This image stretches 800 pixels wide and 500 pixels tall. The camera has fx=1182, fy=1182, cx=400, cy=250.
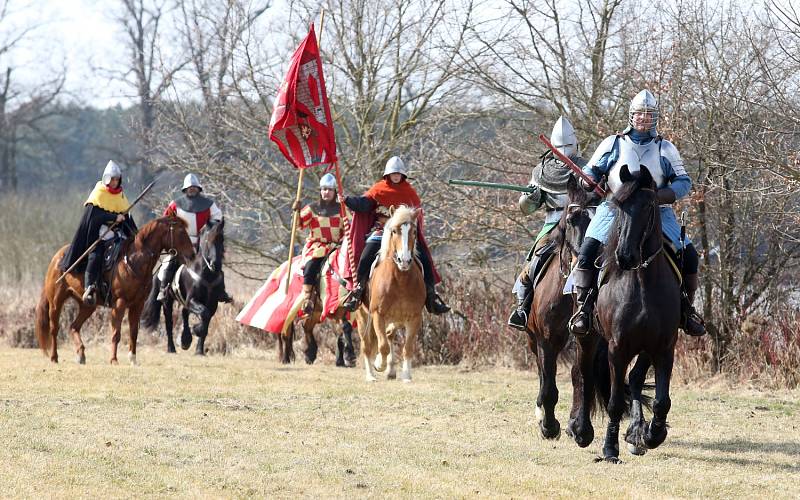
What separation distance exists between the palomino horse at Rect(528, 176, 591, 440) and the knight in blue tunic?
0.38 m

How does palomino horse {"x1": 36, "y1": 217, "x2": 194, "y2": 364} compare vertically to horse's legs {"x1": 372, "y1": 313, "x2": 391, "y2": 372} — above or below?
above

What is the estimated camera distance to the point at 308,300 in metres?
16.2

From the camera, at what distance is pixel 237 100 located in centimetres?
1848

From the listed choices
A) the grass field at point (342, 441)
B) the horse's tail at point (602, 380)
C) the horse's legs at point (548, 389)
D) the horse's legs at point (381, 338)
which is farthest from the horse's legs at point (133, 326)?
the horse's tail at point (602, 380)

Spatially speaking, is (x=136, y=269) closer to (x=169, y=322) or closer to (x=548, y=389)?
(x=169, y=322)

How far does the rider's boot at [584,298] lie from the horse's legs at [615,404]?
281 mm

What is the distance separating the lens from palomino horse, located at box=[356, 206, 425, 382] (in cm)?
1328

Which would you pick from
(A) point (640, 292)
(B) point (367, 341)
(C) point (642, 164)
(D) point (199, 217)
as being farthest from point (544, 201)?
(D) point (199, 217)

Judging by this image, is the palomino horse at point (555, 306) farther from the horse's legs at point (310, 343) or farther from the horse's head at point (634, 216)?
the horse's legs at point (310, 343)

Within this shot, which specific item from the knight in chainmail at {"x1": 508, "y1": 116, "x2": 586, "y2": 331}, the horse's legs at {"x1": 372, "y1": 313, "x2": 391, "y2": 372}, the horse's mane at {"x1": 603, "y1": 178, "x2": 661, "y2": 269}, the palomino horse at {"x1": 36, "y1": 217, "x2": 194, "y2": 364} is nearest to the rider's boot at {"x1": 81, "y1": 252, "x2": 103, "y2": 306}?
the palomino horse at {"x1": 36, "y1": 217, "x2": 194, "y2": 364}

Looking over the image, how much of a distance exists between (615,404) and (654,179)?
5.08ft

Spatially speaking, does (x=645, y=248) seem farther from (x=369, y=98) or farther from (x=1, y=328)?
(x=1, y=328)

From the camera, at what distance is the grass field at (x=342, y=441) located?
281 inches

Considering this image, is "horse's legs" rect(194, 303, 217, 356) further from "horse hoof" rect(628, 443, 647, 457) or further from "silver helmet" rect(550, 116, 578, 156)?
"horse hoof" rect(628, 443, 647, 457)
